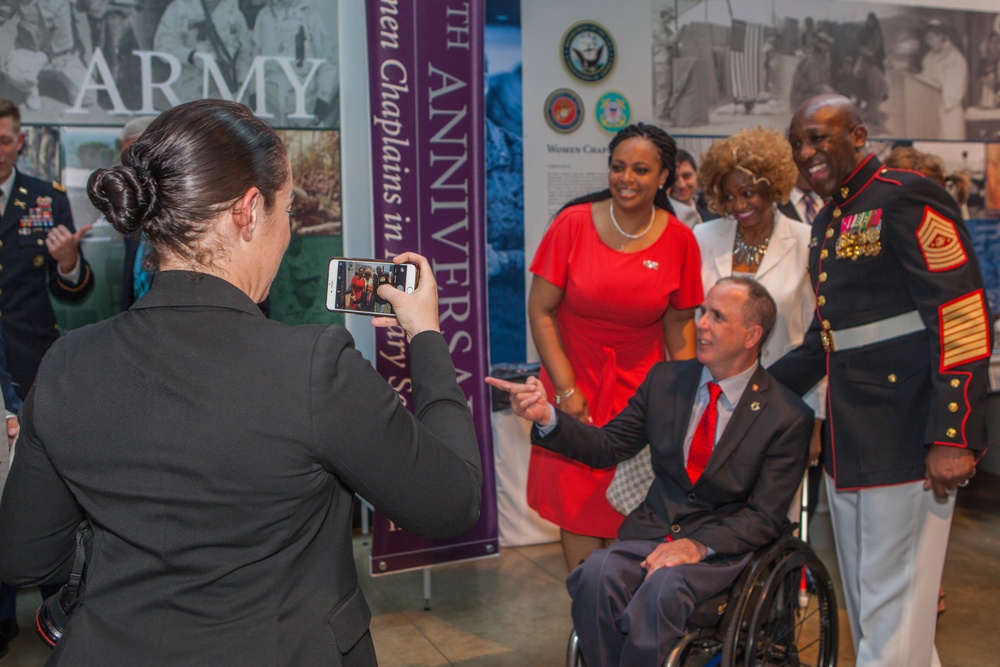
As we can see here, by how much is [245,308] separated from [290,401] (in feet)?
0.50

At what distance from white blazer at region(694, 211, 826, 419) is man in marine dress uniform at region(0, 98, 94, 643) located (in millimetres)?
2464

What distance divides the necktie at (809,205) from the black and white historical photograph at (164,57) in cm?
236

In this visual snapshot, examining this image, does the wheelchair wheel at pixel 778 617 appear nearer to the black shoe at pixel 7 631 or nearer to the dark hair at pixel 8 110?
the black shoe at pixel 7 631

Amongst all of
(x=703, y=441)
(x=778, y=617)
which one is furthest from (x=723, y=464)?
(x=778, y=617)

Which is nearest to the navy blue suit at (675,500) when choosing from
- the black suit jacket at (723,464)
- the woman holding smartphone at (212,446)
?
the black suit jacket at (723,464)

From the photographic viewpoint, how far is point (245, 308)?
1.17 metres

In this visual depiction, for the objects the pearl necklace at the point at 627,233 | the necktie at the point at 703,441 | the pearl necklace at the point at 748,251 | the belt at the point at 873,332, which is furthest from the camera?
the pearl necklace at the point at 748,251

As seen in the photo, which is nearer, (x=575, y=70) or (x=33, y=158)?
(x=33, y=158)

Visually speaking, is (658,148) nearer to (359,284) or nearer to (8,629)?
(359,284)

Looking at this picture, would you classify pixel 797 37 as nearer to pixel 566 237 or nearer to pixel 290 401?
pixel 566 237

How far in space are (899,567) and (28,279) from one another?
3.30 metres

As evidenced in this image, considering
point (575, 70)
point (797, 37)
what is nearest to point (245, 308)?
point (575, 70)

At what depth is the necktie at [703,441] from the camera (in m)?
2.77

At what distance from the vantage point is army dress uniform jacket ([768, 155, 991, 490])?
8.16 feet
